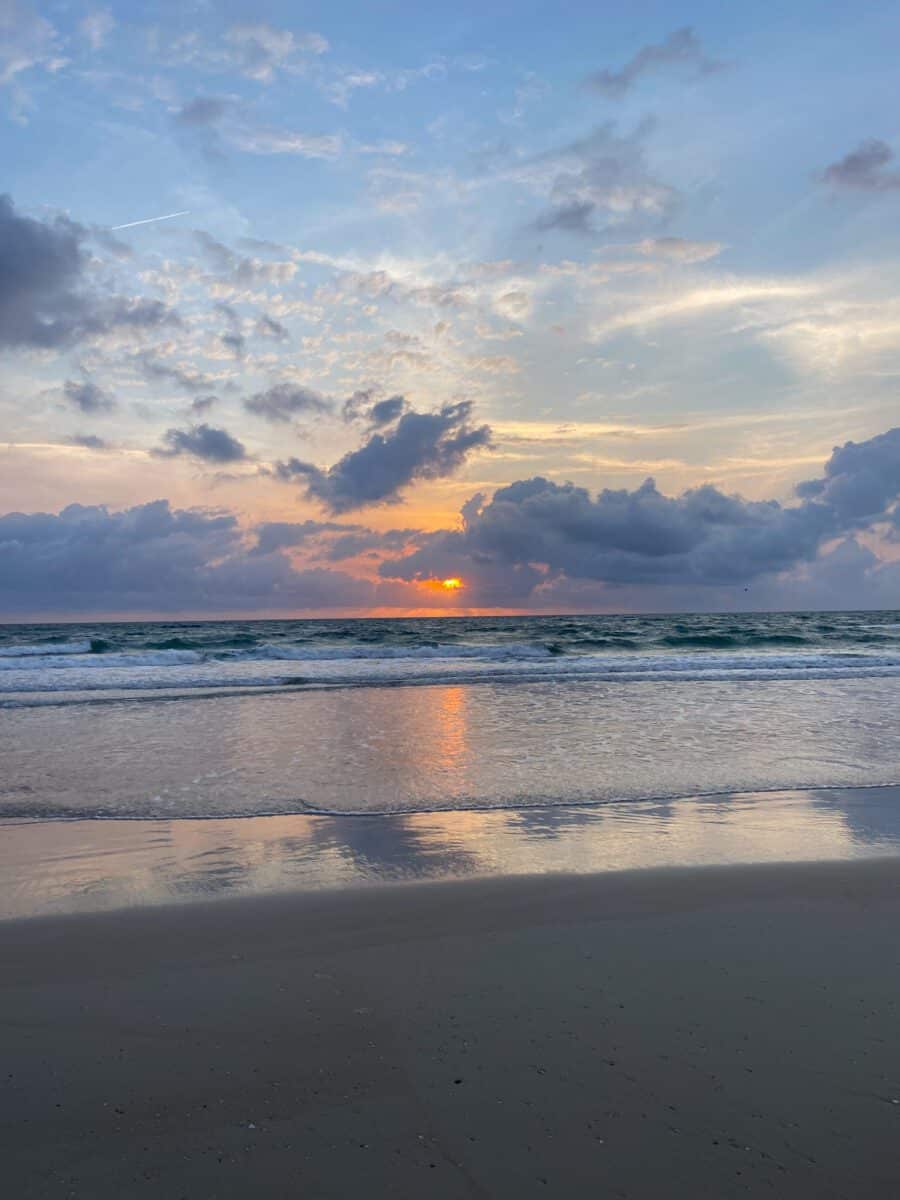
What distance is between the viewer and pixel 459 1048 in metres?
3.54

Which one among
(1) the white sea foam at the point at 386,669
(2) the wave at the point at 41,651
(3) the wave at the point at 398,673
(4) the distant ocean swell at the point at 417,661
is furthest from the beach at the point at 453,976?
(2) the wave at the point at 41,651

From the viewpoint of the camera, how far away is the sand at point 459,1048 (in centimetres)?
281


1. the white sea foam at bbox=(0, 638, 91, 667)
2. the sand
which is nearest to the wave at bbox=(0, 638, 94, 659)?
the white sea foam at bbox=(0, 638, 91, 667)

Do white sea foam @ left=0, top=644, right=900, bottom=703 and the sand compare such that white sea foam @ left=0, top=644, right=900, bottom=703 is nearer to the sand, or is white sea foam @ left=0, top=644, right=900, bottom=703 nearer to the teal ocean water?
the teal ocean water

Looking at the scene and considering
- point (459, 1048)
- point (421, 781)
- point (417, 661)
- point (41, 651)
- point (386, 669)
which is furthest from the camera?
point (41, 651)

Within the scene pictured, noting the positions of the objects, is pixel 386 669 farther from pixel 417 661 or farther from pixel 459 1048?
pixel 459 1048

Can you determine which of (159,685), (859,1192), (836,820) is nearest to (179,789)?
(836,820)

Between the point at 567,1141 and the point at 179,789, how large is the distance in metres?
7.30

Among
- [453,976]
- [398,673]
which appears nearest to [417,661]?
[398,673]

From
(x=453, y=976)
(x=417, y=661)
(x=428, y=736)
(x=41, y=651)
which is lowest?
(x=417, y=661)

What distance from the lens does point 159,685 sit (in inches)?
937

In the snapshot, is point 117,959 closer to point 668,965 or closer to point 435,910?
point 435,910

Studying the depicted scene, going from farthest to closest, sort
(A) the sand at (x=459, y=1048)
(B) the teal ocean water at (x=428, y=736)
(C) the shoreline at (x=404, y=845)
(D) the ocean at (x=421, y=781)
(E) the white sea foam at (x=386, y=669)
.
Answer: (E) the white sea foam at (x=386, y=669), (B) the teal ocean water at (x=428, y=736), (D) the ocean at (x=421, y=781), (C) the shoreline at (x=404, y=845), (A) the sand at (x=459, y=1048)

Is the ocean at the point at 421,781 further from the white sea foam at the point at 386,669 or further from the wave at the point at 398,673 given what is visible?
the white sea foam at the point at 386,669
